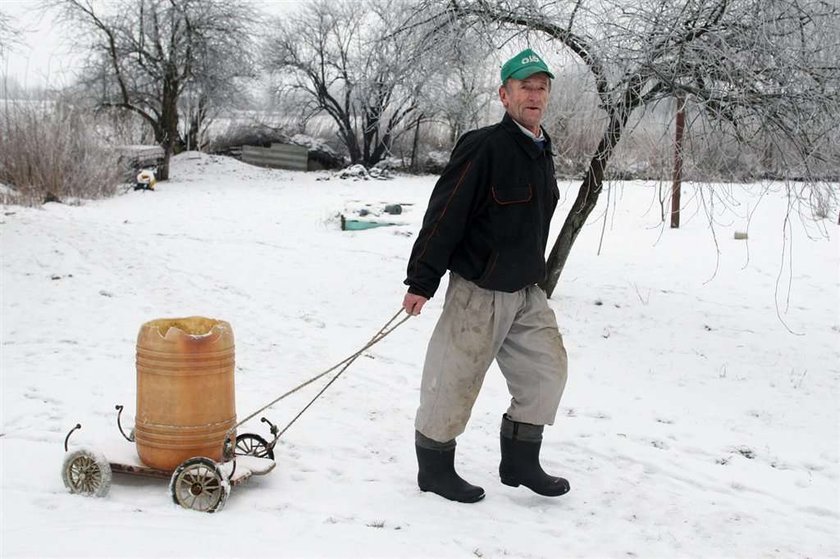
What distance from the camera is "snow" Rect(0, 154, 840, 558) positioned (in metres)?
3.31

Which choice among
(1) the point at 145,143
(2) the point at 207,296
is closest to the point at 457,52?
(2) the point at 207,296

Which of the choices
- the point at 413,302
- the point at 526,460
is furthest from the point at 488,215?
the point at 526,460

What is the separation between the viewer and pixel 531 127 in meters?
3.54

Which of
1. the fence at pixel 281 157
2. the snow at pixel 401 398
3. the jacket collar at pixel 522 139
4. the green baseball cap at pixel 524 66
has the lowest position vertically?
the snow at pixel 401 398

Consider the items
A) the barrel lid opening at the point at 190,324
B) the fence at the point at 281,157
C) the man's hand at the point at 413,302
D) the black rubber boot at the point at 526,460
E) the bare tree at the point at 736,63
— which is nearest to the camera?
the man's hand at the point at 413,302

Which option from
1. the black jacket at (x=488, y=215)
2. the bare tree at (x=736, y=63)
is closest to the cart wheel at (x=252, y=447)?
the black jacket at (x=488, y=215)

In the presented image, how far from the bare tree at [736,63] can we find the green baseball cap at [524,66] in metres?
2.31

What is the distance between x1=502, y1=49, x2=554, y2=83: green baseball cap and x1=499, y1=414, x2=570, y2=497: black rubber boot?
4.88ft

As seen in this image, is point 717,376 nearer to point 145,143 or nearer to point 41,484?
point 41,484

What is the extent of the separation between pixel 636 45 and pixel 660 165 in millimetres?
1408

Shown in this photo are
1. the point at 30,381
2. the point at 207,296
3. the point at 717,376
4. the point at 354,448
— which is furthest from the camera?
the point at 207,296

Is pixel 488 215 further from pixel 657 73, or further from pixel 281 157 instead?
pixel 281 157

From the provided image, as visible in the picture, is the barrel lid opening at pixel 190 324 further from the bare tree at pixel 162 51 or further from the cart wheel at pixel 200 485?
the bare tree at pixel 162 51

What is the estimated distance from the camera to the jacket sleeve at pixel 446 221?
3.44 m
